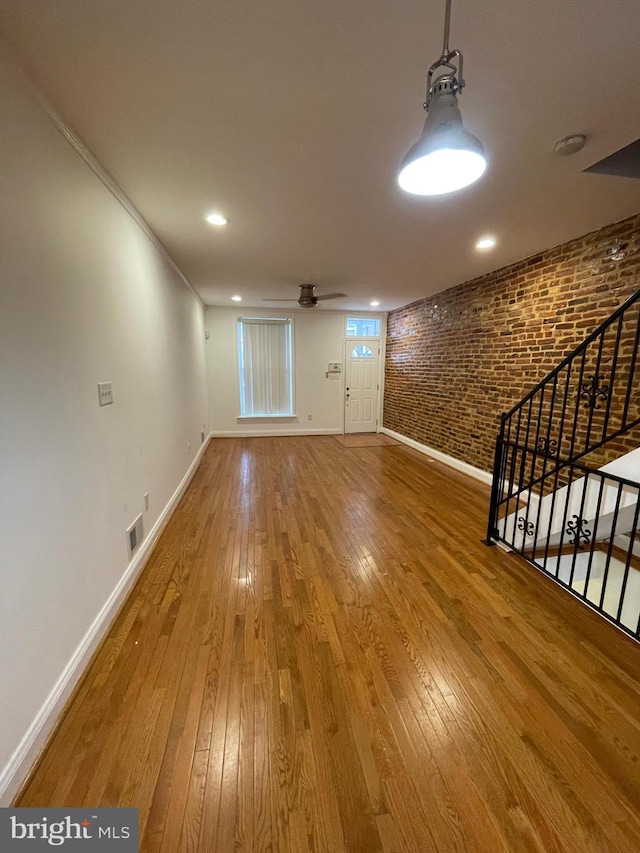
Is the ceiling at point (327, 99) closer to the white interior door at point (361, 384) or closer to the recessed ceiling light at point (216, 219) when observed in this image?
the recessed ceiling light at point (216, 219)

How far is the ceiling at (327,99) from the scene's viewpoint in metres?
1.07

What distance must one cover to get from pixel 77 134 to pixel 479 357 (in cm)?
418

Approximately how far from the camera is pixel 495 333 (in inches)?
152

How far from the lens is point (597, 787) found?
1.13 m

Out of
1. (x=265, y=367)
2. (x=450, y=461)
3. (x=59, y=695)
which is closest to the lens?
(x=59, y=695)

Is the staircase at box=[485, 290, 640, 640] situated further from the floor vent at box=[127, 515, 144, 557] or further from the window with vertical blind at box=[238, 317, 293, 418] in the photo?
the window with vertical blind at box=[238, 317, 293, 418]

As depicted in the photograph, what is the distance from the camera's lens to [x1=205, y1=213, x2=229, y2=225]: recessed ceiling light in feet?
8.00

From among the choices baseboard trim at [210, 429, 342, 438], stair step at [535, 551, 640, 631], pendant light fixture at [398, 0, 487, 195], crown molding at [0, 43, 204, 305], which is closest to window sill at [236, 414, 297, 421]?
baseboard trim at [210, 429, 342, 438]

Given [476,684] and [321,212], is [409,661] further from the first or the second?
[321,212]

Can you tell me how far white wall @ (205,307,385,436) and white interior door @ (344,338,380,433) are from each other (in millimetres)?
140

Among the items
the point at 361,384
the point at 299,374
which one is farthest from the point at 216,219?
the point at 361,384

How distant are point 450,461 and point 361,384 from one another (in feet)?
9.25

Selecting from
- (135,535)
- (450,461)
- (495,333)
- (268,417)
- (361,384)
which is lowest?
(450,461)

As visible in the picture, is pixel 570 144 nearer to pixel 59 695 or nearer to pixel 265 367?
pixel 59 695
